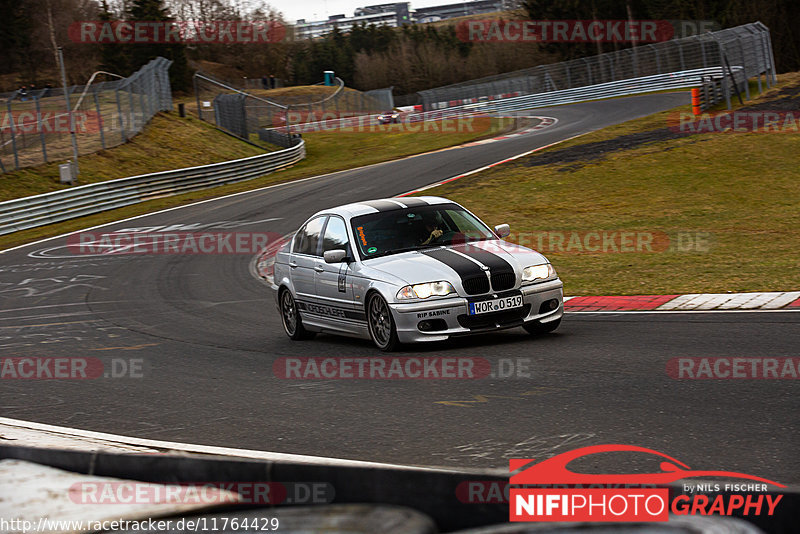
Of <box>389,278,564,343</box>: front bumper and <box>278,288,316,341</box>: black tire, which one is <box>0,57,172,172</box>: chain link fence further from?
<box>389,278,564,343</box>: front bumper

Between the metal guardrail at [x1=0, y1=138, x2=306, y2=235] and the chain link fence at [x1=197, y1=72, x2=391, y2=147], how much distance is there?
869 centimetres

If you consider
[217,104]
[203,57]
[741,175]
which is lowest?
[741,175]

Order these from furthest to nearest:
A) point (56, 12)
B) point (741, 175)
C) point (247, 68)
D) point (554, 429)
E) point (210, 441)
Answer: point (247, 68)
point (56, 12)
point (741, 175)
point (210, 441)
point (554, 429)

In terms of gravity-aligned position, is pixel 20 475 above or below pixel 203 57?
below

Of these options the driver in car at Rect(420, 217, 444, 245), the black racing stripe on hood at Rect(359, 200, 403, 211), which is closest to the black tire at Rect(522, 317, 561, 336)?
→ the driver in car at Rect(420, 217, 444, 245)

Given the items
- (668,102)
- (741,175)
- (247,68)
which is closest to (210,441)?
(741,175)

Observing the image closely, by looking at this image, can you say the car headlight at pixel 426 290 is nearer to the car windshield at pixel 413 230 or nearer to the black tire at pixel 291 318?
the car windshield at pixel 413 230

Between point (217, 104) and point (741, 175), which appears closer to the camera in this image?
point (741, 175)

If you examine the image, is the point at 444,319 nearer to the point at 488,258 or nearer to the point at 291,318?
the point at 488,258

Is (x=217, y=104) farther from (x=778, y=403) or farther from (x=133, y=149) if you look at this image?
(x=778, y=403)

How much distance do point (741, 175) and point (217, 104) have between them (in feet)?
114

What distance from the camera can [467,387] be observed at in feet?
24.8

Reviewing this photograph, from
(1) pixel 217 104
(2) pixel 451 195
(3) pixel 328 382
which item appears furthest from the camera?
(1) pixel 217 104

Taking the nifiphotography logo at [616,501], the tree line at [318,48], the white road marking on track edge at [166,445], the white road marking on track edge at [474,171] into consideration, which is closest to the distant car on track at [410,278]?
the white road marking on track edge at [166,445]
